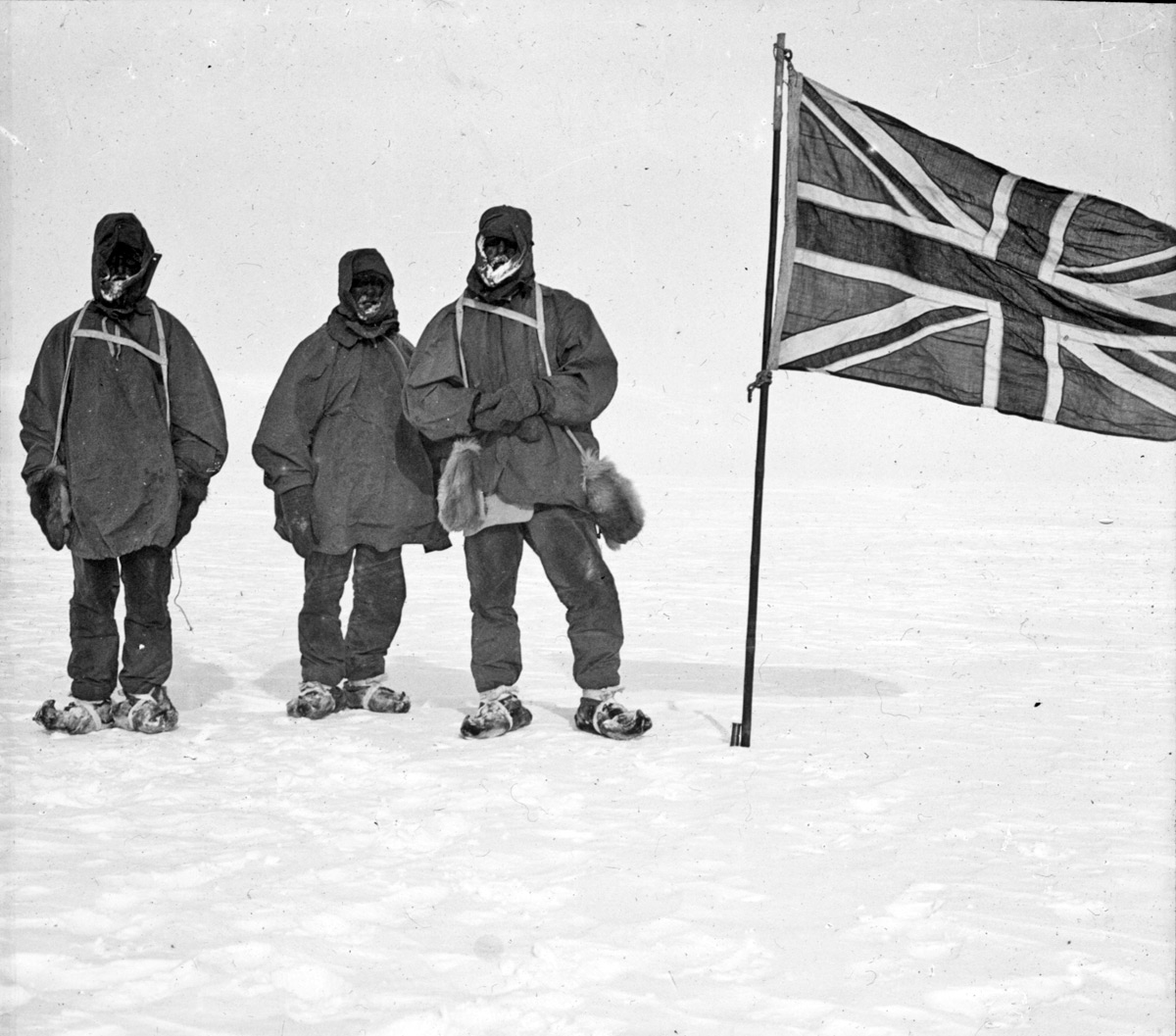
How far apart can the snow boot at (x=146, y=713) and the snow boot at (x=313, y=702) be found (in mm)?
584

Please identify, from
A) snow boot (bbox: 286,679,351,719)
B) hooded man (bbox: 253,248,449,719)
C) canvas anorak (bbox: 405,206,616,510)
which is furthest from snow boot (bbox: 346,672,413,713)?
canvas anorak (bbox: 405,206,616,510)

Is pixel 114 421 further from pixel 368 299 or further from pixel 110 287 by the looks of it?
pixel 368 299

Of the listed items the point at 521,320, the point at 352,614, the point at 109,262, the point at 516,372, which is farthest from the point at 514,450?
the point at 109,262

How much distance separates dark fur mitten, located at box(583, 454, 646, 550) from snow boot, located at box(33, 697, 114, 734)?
95.5 inches

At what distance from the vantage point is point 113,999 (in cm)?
319

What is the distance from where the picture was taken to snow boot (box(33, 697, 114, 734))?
5.96m

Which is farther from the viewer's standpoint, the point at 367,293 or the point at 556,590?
the point at 367,293

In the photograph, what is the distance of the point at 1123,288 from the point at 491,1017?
4.38m

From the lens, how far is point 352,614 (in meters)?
6.64

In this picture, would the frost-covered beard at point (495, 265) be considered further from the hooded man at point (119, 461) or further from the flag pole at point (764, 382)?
the hooded man at point (119, 461)

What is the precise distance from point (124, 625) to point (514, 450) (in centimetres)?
193

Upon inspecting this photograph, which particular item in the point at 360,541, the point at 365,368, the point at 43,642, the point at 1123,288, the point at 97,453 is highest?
the point at 1123,288

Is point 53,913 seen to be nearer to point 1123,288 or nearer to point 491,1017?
point 491,1017

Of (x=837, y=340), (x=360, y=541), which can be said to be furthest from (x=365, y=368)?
(x=837, y=340)
